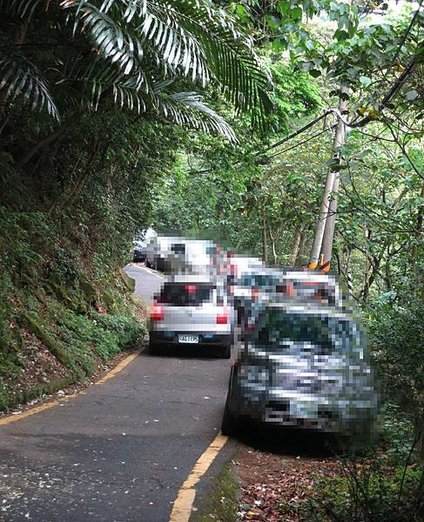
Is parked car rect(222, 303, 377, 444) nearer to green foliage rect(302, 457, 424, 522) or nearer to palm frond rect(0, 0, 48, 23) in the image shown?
green foliage rect(302, 457, 424, 522)

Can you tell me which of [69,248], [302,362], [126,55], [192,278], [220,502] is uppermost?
[126,55]

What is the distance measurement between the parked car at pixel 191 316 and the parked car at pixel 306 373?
5.81m

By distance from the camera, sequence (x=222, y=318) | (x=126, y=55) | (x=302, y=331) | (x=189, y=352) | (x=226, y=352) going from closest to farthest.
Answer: (x=302, y=331) < (x=126, y=55) < (x=222, y=318) < (x=226, y=352) < (x=189, y=352)

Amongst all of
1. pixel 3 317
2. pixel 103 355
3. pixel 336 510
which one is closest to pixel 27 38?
pixel 3 317

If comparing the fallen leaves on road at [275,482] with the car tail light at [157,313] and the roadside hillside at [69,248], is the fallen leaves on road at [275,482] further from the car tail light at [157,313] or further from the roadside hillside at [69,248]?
the car tail light at [157,313]

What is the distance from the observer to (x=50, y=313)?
428 inches

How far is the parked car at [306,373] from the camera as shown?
236 inches

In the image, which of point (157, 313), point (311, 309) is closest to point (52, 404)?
point (311, 309)

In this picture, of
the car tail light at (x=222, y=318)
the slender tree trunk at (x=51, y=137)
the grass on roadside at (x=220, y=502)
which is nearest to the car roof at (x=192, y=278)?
the car tail light at (x=222, y=318)

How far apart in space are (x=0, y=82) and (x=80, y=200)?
320 inches

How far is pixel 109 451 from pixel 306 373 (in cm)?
206

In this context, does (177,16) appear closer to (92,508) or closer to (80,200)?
(92,508)

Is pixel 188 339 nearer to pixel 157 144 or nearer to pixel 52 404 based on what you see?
pixel 157 144

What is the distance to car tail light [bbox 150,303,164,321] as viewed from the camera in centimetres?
1291
